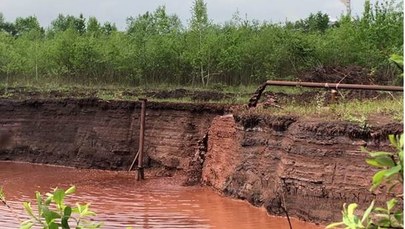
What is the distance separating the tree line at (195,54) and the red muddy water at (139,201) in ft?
34.6

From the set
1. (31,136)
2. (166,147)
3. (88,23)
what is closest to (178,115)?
(166,147)

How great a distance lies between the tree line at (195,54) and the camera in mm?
28406

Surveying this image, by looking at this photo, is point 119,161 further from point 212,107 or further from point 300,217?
point 300,217

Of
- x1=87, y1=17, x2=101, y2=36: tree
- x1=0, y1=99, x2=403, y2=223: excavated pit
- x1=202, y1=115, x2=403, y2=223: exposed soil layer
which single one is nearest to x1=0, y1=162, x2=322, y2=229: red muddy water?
x1=202, y1=115, x2=403, y2=223: exposed soil layer

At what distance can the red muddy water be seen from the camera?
1251 centimetres

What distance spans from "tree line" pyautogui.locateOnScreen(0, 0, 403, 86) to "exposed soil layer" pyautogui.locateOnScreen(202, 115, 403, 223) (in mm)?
11520

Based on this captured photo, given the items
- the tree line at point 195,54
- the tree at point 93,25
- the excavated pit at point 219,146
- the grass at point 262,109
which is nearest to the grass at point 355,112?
the grass at point 262,109

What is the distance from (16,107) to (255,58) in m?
11.6

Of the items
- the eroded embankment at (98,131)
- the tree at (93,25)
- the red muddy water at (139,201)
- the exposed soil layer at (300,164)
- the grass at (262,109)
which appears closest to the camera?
the exposed soil layer at (300,164)

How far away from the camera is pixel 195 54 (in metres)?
29.8

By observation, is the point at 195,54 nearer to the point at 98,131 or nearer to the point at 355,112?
the point at 98,131

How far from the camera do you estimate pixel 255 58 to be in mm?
29406

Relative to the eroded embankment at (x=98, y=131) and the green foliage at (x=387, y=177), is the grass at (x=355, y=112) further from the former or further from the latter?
the green foliage at (x=387, y=177)

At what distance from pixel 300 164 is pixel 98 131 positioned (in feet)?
39.0
